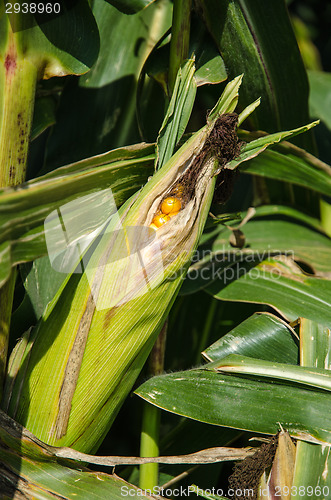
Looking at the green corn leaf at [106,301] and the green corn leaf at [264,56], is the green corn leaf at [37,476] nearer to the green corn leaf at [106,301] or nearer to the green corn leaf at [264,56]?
the green corn leaf at [106,301]

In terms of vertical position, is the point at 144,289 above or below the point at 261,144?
below

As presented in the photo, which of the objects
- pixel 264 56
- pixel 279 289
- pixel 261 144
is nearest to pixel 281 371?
pixel 279 289

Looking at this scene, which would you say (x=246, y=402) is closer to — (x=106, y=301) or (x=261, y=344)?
(x=261, y=344)

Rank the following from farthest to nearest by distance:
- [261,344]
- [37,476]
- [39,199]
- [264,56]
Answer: [264,56]
[261,344]
[37,476]
[39,199]

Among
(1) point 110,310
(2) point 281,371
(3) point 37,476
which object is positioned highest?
(1) point 110,310

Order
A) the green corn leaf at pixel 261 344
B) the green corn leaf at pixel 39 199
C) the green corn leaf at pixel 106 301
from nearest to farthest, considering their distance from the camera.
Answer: the green corn leaf at pixel 39 199, the green corn leaf at pixel 106 301, the green corn leaf at pixel 261 344

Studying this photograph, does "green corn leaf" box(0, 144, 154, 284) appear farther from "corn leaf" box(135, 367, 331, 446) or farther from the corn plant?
"corn leaf" box(135, 367, 331, 446)

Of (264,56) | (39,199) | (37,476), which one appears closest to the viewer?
(39,199)

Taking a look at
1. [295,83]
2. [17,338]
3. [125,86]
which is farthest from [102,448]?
[295,83]

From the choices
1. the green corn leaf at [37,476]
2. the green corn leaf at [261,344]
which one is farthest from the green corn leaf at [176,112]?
the green corn leaf at [37,476]
